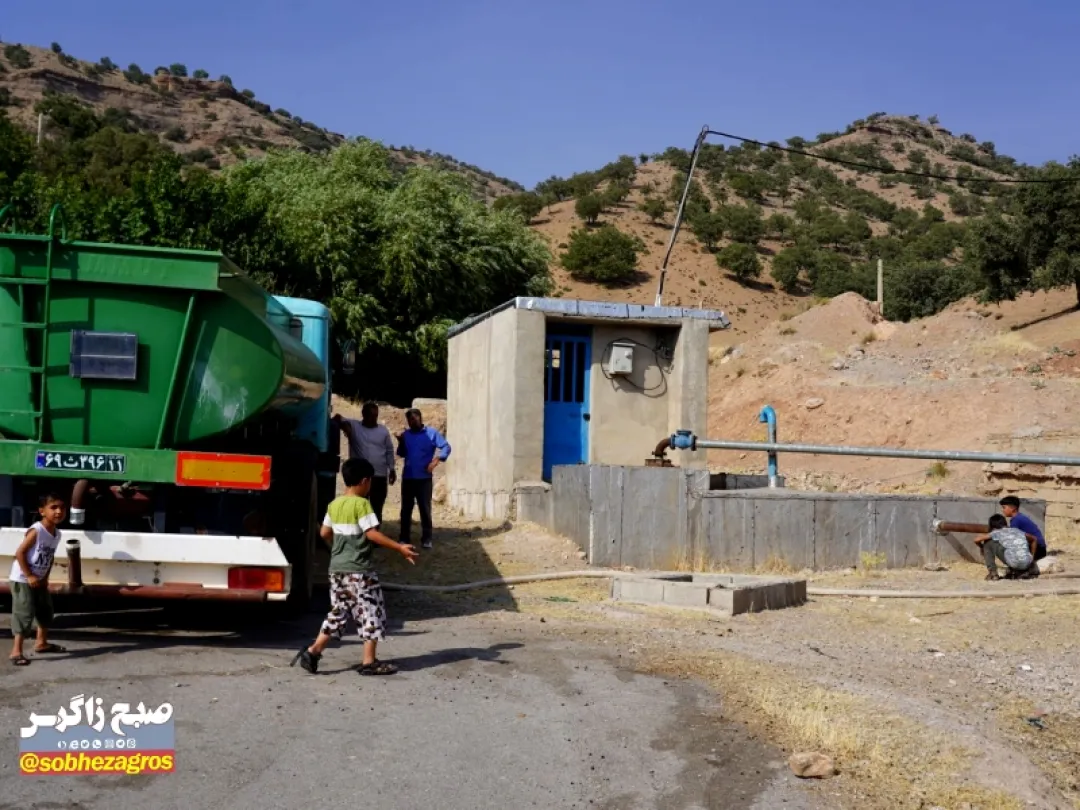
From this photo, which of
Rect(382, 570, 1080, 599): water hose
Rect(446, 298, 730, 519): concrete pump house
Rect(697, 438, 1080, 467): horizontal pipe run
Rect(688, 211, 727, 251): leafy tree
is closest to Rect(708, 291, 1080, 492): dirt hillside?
Rect(446, 298, 730, 519): concrete pump house

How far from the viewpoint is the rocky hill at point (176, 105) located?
85.0 meters

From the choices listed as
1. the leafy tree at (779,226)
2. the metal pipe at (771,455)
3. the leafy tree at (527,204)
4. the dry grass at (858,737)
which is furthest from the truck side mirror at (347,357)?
the leafy tree at (779,226)

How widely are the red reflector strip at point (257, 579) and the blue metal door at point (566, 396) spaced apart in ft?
30.9

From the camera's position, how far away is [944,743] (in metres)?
6.02

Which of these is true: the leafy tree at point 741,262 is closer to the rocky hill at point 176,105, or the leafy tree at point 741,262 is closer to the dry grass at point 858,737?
the rocky hill at point 176,105

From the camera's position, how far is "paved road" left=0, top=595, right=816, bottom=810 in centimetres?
498

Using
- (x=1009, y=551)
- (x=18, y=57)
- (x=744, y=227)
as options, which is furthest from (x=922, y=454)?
(x=18, y=57)

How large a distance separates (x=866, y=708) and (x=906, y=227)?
80.2 metres

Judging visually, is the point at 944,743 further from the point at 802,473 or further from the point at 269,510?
the point at 802,473

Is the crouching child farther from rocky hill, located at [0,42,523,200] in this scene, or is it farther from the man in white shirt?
rocky hill, located at [0,42,523,200]

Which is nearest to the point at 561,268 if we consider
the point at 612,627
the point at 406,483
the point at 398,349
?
the point at 398,349

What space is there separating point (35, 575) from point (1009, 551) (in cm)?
1025

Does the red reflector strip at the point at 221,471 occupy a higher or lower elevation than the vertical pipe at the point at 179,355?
lower

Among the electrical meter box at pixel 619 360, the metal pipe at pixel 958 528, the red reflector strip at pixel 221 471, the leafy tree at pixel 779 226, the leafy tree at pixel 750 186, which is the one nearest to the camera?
the red reflector strip at pixel 221 471
